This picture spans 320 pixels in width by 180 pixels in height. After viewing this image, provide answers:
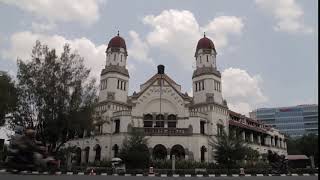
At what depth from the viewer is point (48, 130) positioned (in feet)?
117

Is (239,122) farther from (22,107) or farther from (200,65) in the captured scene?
(22,107)

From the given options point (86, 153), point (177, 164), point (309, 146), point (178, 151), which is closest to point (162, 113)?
point (178, 151)

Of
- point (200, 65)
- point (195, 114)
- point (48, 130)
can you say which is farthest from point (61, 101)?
point (200, 65)

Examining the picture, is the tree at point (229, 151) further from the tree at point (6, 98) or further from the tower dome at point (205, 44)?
the tree at point (6, 98)

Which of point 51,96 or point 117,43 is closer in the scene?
point 51,96

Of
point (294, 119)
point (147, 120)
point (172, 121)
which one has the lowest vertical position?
point (172, 121)

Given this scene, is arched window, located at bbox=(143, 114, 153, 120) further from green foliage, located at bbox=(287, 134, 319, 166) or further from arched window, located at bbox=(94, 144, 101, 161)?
green foliage, located at bbox=(287, 134, 319, 166)

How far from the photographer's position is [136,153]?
4175 cm

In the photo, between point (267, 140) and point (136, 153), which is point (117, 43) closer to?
point (136, 153)

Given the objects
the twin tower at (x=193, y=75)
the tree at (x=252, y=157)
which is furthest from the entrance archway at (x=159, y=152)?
the tree at (x=252, y=157)

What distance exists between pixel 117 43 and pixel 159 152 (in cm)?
1833

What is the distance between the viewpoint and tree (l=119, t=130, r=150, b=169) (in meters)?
41.6

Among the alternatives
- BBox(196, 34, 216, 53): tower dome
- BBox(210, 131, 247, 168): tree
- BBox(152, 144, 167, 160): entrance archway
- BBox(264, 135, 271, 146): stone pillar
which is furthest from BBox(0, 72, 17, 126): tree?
BBox(264, 135, 271, 146): stone pillar

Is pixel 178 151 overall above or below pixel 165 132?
below
